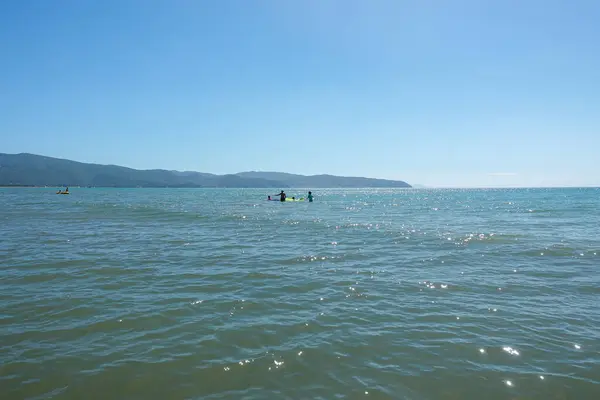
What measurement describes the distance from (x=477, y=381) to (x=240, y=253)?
12.9 m

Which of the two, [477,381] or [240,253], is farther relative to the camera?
[240,253]

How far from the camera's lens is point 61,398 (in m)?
5.64

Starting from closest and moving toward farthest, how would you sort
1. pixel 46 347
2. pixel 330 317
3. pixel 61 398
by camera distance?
pixel 61 398 → pixel 46 347 → pixel 330 317

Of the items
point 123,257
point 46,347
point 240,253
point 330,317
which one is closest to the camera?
point 46,347

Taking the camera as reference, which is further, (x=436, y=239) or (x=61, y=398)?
(x=436, y=239)

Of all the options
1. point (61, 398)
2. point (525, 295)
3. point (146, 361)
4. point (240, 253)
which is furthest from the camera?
point (240, 253)

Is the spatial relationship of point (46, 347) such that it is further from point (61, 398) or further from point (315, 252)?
point (315, 252)

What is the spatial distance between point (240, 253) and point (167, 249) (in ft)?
13.4

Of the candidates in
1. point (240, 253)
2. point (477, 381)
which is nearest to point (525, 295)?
point (477, 381)

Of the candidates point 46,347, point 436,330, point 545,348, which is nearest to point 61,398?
point 46,347

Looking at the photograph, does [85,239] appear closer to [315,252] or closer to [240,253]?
[240,253]

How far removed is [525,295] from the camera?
11.0m

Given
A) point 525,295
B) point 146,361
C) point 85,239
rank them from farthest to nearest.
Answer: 1. point 85,239
2. point 525,295
3. point 146,361

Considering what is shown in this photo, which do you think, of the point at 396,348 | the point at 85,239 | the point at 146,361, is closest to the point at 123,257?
the point at 85,239
